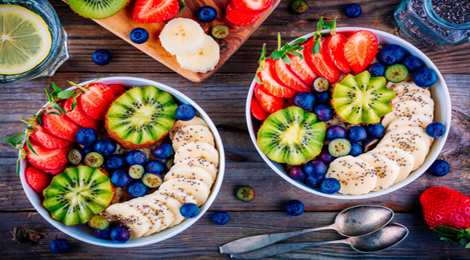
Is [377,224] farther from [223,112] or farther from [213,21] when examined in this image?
[213,21]

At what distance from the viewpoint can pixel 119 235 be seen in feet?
5.53

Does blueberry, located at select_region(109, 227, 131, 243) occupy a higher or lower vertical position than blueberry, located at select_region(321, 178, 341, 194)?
lower

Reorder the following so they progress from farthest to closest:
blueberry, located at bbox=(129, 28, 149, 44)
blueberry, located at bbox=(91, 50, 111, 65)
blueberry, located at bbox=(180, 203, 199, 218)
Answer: blueberry, located at bbox=(91, 50, 111, 65) < blueberry, located at bbox=(129, 28, 149, 44) < blueberry, located at bbox=(180, 203, 199, 218)

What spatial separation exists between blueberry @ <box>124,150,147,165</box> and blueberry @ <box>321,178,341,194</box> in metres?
1.01

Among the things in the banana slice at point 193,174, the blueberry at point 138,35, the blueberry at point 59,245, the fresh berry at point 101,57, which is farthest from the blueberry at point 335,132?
the blueberry at point 59,245

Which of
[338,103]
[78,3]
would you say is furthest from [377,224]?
[78,3]

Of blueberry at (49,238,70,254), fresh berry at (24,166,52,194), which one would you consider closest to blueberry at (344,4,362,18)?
→ fresh berry at (24,166,52,194)

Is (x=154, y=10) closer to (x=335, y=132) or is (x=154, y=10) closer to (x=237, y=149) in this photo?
(x=237, y=149)

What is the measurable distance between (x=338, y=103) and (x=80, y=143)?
1416 millimetres

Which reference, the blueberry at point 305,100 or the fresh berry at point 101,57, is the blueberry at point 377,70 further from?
the fresh berry at point 101,57

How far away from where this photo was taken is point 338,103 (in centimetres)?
171

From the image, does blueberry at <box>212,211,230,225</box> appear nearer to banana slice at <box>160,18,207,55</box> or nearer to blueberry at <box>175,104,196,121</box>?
blueberry at <box>175,104,196,121</box>

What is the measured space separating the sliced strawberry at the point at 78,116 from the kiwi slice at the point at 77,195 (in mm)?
242

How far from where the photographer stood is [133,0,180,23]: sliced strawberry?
1.75 m
